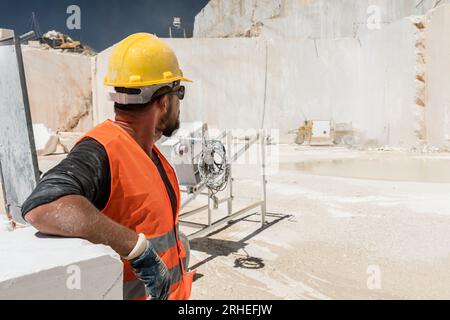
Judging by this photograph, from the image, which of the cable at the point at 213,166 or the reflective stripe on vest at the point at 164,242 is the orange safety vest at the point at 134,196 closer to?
the reflective stripe on vest at the point at 164,242

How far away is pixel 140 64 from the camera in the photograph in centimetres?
161

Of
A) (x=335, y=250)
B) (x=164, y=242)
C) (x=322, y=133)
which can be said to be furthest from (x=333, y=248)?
(x=322, y=133)

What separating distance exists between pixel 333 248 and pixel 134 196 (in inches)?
150

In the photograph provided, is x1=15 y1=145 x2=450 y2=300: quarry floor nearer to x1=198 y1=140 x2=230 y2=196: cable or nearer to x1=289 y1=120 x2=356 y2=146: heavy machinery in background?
x1=198 y1=140 x2=230 y2=196: cable

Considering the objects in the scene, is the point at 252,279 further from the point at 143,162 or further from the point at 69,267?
the point at 69,267

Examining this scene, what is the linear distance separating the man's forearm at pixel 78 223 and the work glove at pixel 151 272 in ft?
0.23

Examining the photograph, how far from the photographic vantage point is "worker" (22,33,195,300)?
3.93 ft

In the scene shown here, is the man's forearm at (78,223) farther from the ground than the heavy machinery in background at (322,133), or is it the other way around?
the man's forearm at (78,223)

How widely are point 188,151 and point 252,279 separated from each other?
72.0 inches

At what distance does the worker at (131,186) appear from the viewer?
120 centimetres

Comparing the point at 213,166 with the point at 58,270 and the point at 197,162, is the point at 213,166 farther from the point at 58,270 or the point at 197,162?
the point at 58,270

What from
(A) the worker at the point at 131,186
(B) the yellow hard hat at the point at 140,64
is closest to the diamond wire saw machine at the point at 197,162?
(A) the worker at the point at 131,186

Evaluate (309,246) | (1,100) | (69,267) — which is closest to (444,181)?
(309,246)

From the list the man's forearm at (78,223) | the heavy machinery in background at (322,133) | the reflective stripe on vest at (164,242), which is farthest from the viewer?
the heavy machinery in background at (322,133)
